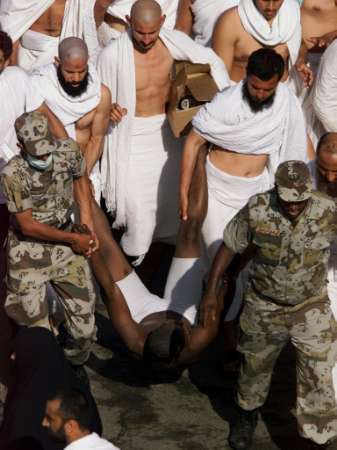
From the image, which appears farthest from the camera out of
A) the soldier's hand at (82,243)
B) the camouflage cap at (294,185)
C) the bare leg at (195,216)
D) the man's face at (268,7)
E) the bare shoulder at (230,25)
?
the bare shoulder at (230,25)

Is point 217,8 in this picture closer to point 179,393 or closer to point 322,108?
point 322,108

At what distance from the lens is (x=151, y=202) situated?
32.2 ft

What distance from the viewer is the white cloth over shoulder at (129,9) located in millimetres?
10164

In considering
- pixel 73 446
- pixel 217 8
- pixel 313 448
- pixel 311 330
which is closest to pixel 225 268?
pixel 311 330

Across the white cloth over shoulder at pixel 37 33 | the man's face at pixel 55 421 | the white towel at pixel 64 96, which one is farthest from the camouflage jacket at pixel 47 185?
the white cloth over shoulder at pixel 37 33

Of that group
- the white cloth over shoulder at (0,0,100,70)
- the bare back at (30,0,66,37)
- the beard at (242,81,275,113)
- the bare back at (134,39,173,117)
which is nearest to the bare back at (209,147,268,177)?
the beard at (242,81,275,113)

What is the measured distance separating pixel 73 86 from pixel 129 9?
1327mm

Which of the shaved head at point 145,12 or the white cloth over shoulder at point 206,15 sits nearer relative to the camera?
the shaved head at point 145,12

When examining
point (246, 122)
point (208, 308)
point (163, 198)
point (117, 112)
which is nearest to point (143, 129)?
point (117, 112)

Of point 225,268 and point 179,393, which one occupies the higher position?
point 225,268

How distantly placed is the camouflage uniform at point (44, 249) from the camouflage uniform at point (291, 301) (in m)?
1.01

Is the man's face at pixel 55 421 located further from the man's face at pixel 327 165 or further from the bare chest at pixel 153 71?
the bare chest at pixel 153 71

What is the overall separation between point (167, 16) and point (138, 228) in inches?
66.7

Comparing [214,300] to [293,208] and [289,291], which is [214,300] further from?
[293,208]
